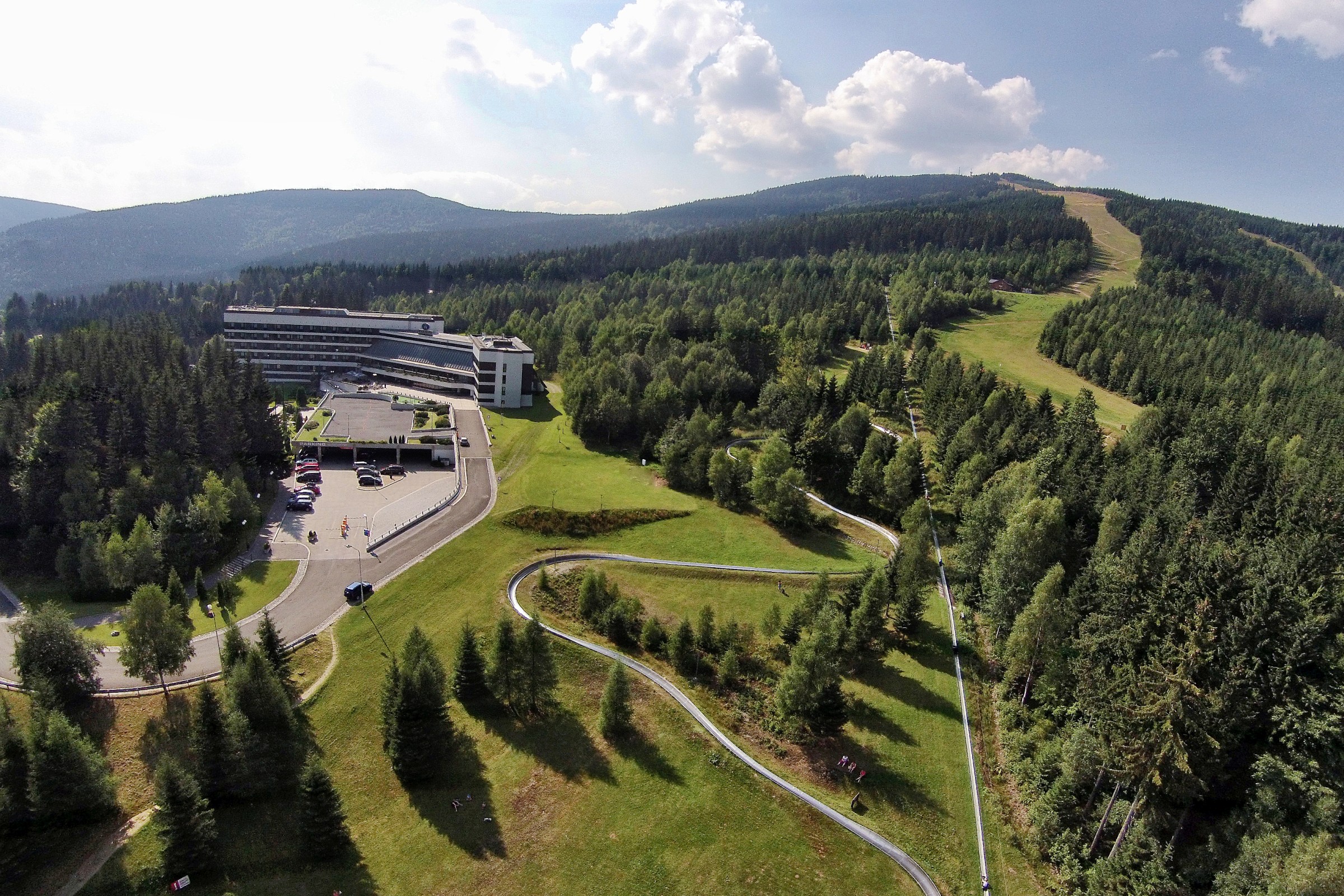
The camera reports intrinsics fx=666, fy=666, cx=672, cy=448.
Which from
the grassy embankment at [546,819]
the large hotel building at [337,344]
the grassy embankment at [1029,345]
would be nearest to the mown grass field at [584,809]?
the grassy embankment at [546,819]

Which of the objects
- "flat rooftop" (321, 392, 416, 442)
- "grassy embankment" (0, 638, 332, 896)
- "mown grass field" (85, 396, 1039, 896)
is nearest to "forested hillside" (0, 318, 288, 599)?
"flat rooftop" (321, 392, 416, 442)

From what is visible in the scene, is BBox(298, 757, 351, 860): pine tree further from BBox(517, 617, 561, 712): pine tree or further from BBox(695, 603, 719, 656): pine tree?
BBox(695, 603, 719, 656): pine tree

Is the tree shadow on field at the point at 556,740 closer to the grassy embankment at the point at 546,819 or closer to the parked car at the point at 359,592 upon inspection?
the grassy embankment at the point at 546,819

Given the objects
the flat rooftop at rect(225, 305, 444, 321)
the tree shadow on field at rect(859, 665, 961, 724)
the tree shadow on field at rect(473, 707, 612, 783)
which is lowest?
the tree shadow on field at rect(473, 707, 612, 783)

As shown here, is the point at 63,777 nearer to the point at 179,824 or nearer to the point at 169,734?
the point at 179,824

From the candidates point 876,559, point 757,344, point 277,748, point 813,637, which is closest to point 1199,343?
point 757,344

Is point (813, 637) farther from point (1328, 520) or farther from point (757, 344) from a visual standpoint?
point (757, 344)

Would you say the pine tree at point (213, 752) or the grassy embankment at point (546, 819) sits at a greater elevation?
the pine tree at point (213, 752)
